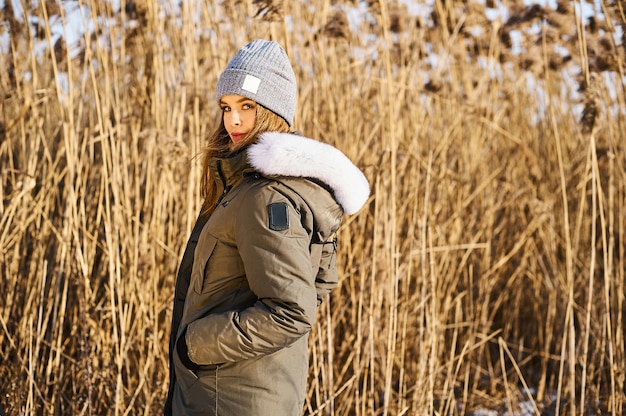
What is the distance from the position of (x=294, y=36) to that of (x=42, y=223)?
122 cm

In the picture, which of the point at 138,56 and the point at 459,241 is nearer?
the point at 138,56

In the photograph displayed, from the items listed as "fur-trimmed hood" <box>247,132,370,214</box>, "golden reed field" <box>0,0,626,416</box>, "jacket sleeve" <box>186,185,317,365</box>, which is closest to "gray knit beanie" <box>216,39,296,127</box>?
"fur-trimmed hood" <box>247,132,370,214</box>

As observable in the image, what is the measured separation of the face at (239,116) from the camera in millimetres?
1451

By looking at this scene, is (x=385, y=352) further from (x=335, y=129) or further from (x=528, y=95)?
(x=528, y=95)

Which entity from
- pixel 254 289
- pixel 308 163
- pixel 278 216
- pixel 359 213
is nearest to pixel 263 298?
pixel 254 289

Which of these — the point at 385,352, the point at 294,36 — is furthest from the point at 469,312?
the point at 294,36

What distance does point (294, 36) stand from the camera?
10.4ft

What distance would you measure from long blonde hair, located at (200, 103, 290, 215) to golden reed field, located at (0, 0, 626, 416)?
64cm

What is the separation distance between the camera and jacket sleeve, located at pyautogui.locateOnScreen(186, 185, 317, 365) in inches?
49.0

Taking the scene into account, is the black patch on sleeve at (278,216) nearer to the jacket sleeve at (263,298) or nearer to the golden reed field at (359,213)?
the jacket sleeve at (263,298)

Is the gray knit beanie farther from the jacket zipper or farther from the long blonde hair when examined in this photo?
the jacket zipper

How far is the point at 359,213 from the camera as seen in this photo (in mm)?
2758

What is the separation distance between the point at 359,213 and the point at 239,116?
52.9 inches

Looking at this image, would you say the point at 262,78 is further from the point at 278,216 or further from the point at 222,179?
the point at 278,216
